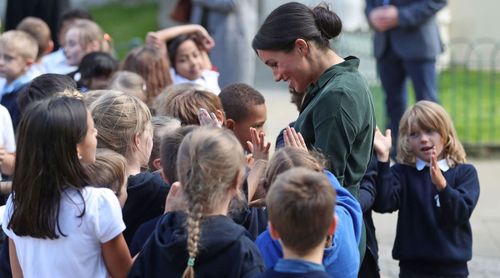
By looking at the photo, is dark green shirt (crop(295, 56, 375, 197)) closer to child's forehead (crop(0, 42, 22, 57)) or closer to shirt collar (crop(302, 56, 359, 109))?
shirt collar (crop(302, 56, 359, 109))

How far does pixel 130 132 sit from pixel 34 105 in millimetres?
681

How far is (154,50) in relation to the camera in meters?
6.88

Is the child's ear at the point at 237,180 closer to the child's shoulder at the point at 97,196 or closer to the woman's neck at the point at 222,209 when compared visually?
the woman's neck at the point at 222,209

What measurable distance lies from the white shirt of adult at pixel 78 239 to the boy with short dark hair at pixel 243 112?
4.98ft

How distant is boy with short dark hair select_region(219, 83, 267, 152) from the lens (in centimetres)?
493

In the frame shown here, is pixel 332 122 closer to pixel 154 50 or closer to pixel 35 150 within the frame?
pixel 35 150

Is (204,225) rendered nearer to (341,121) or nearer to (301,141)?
(301,141)

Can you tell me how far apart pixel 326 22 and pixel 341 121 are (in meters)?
0.42

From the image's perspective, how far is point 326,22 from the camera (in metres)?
3.97

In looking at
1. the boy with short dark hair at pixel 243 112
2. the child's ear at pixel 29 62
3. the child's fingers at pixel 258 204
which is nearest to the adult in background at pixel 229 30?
the child's ear at pixel 29 62

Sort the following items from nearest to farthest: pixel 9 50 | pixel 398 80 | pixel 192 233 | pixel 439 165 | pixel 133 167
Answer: pixel 192 233 < pixel 133 167 < pixel 439 165 < pixel 9 50 < pixel 398 80

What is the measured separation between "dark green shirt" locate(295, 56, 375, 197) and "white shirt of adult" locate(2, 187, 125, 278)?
0.86 meters

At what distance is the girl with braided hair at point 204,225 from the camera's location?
319 centimetres

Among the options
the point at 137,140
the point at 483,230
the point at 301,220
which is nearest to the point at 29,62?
the point at 137,140
